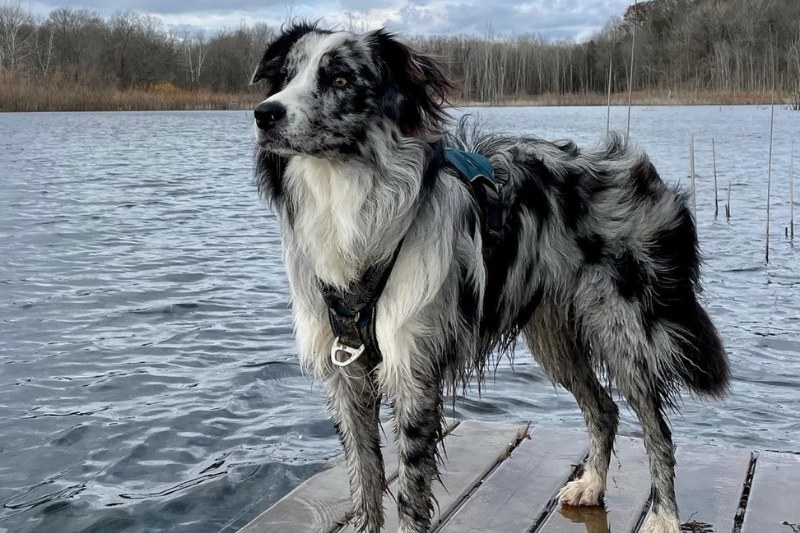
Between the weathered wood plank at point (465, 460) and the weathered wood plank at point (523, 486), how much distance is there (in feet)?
0.19

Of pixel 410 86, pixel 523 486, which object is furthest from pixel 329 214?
pixel 523 486

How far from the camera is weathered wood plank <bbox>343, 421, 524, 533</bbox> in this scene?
3768mm

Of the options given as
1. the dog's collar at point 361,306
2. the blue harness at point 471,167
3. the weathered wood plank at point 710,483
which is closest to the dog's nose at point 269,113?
Result: the dog's collar at point 361,306

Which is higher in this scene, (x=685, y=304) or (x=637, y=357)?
(x=685, y=304)

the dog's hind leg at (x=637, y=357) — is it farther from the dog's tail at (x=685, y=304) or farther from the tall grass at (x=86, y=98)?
the tall grass at (x=86, y=98)

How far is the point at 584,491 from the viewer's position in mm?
3799

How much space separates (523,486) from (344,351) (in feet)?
3.92

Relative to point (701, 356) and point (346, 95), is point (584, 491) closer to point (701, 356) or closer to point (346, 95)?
point (701, 356)

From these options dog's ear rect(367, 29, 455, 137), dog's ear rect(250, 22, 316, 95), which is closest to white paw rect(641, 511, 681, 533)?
dog's ear rect(367, 29, 455, 137)

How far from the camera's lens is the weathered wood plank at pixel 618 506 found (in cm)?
362

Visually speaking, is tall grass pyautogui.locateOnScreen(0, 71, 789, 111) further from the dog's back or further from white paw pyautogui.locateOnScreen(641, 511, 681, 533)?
white paw pyautogui.locateOnScreen(641, 511, 681, 533)

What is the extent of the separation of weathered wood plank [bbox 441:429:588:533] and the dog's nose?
176 centimetres

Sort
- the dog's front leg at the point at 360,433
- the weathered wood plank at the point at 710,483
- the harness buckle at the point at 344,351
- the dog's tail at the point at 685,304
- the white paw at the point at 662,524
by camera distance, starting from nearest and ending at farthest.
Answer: the harness buckle at the point at 344,351 < the dog's front leg at the point at 360,433 < the white paw at the point at 662,524 < the weathered wood plank at the point at 710,483 < the dog's tail at the point at 685,304

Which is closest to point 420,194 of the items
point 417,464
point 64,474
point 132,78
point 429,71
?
point 429,71
